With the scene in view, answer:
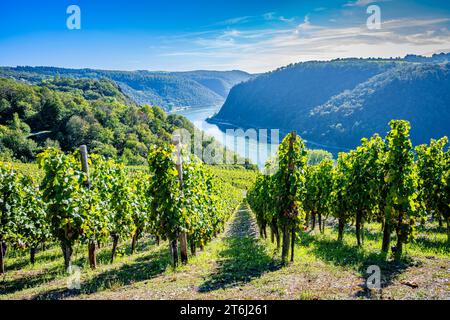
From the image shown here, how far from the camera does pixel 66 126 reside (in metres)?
98.2

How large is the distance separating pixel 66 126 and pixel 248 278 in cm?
10208

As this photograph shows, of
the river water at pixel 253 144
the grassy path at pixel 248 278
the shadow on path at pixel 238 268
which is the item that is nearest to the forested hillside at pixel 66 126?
the river water at pixel 253 144

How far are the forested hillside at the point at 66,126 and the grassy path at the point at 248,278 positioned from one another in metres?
79.4

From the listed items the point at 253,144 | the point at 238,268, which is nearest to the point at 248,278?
the point at 238,268

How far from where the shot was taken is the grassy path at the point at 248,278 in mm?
8852

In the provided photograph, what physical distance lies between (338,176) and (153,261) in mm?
12870

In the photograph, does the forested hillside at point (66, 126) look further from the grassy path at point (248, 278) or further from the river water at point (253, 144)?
the grassy path at point (248, 278)

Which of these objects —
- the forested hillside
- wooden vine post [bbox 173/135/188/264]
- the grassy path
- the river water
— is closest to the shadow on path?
the grassy path

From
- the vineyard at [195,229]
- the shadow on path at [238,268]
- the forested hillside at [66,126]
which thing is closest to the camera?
the vineyard at [195,229]

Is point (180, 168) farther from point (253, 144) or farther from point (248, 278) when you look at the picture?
point (253, 144)
